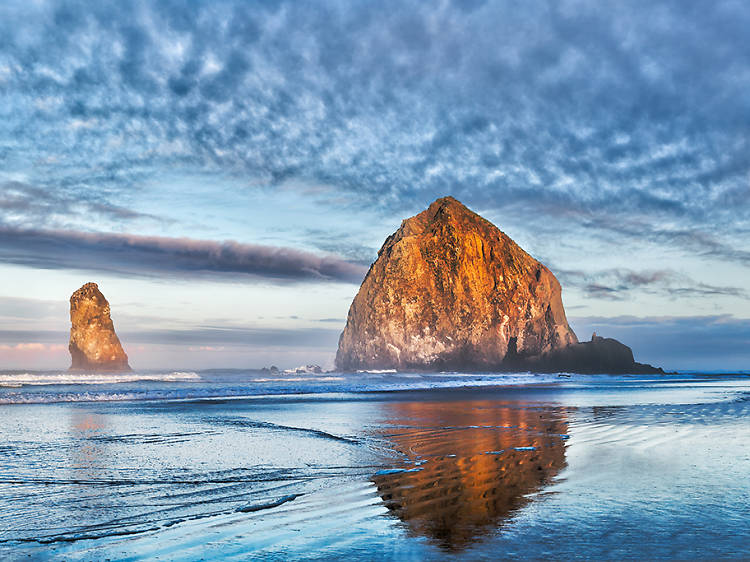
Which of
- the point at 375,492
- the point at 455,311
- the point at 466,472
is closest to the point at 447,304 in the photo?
the point at 455,311

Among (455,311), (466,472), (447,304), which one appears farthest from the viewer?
(455,311)

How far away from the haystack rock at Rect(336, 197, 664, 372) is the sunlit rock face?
0.68ft

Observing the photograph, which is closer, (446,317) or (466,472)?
(466,472)

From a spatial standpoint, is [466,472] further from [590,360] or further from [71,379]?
[590,360]

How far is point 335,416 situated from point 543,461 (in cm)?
935

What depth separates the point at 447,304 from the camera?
120750 mm

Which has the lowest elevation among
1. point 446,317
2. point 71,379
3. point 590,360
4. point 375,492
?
point 71,379

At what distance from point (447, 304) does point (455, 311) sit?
227cm

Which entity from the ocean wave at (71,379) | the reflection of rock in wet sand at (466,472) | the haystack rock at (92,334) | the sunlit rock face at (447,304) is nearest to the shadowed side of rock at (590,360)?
the sunlit rock face at (447,304)

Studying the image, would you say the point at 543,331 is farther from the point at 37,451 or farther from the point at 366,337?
the point at 37,451

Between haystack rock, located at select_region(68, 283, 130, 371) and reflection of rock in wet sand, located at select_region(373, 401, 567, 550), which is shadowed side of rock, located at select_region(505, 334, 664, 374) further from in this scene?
reflection of rock in wet sand, located at select_region(373, 401, 567, 550)

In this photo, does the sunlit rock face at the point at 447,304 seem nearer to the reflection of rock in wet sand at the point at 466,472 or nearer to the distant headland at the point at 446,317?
the distant headland at the point at 446,317

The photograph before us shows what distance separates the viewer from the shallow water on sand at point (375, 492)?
456 cm

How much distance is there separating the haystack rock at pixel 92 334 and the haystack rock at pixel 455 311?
48770 mm
